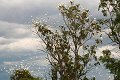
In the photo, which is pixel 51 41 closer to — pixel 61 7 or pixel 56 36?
pixel 56 36

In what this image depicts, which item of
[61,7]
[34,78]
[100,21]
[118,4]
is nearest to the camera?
[118,4]

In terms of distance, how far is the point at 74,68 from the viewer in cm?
6925

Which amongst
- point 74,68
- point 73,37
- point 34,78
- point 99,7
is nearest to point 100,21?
point 99,7

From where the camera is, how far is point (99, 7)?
53000mm

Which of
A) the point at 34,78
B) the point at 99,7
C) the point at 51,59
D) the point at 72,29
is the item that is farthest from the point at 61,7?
the point at 34,78

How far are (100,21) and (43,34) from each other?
17642 mm

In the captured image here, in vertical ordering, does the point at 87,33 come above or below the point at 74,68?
above

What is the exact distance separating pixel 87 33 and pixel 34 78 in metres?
50.8

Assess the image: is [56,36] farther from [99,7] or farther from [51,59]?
[99,7]

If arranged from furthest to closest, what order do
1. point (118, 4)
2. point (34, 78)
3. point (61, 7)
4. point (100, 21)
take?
1. point (34, 78)
2. point (61, 7)
3. point (100, 21)
4. point (118, 4)

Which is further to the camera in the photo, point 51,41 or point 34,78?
point 34,78

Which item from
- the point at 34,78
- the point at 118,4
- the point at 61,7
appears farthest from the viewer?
the point at 34,78

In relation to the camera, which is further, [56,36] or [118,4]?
[56,36]

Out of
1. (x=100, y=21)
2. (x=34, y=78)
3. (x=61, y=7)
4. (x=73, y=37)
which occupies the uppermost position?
(x=34, y=78)
